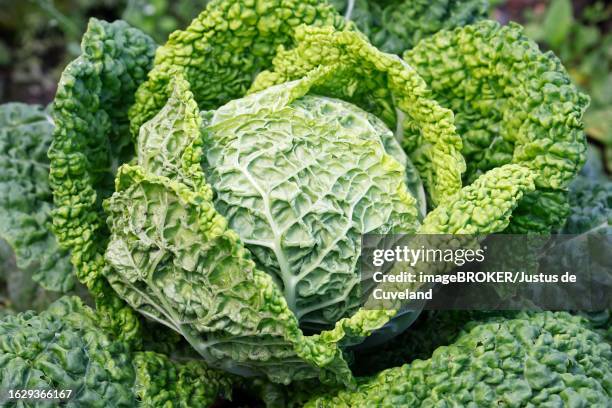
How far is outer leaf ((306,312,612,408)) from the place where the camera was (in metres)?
2.89

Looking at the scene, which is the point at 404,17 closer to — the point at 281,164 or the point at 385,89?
the point at 385,89

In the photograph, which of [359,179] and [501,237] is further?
[501,237]

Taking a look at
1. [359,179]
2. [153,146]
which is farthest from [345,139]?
[153,146]

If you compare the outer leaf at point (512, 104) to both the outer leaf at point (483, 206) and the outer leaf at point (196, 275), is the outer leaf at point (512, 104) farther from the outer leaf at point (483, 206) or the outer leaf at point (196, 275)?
the outer leaf at point (196, 275)

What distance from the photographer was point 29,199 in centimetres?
367

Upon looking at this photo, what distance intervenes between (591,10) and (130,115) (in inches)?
181

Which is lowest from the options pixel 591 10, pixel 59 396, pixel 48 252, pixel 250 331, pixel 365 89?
pixel 59 396

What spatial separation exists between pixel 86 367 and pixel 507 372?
1.72 meters

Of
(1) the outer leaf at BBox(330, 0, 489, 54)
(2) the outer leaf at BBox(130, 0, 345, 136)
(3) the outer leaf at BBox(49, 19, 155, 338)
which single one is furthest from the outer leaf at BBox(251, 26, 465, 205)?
(3) the outer leaf at BBox(49, 19, 155, 338)

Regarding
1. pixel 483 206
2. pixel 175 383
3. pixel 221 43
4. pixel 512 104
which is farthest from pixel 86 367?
pixel 512 104

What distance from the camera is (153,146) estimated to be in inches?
127

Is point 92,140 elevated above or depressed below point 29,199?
above

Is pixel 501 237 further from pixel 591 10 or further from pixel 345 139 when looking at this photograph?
pixel 591 10

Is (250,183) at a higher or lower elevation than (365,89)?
lower
